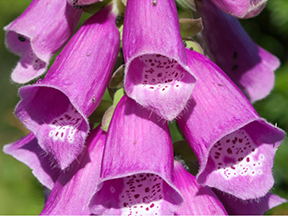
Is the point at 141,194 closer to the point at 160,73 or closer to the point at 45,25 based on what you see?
the point at 160,73

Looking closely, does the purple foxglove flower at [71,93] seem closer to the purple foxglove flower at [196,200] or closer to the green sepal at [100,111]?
the green sepal at [100,111]

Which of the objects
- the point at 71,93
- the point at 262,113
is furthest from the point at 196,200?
the point at 262,113

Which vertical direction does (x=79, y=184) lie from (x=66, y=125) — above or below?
below

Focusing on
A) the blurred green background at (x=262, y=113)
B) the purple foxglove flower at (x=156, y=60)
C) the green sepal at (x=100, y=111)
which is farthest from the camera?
the blurred green background at (x=262, y=113)

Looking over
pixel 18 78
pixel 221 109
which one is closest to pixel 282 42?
pixel 221 109

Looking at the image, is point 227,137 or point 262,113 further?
point 262,113

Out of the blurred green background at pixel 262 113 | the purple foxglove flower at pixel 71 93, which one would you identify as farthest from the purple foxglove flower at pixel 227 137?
the blurred green background at pixel 262 113

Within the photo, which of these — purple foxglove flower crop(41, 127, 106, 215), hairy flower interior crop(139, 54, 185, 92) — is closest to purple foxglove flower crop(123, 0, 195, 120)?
hairy flower interior crop(139, 54, 185, 92)
